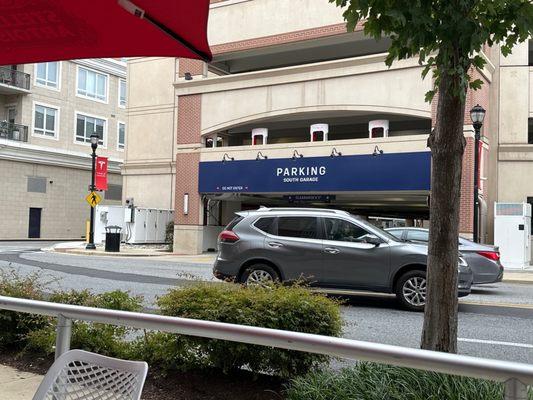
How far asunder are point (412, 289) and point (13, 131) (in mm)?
37832

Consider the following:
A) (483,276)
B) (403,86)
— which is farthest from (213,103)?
(483,276)

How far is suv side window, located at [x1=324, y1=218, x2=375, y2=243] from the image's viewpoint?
1063cm

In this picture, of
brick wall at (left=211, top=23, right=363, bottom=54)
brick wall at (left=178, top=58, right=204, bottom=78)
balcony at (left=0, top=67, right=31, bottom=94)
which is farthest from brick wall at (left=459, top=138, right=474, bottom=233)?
balcony at (left=0, top=67, right=31, bottom=94)

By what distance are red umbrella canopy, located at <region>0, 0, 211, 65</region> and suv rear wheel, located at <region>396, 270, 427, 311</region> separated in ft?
26.0

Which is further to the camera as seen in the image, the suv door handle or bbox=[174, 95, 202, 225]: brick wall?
bbox=[174, 95, 202, 225]: brick wall

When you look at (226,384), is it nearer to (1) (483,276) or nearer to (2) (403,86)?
(1) (483,276)

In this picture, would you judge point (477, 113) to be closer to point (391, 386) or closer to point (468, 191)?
point (468, 191)

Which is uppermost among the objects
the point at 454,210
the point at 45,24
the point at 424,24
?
the point at 424,24

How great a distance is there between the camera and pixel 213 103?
91.4 feet

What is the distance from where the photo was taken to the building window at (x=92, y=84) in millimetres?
46000

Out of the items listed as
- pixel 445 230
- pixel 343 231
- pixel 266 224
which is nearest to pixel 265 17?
pixel 266 224

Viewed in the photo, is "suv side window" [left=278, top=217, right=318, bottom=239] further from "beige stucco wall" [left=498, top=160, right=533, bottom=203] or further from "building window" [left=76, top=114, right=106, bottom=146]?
"building window" [left=76, top=114, right=106, bottom=146]

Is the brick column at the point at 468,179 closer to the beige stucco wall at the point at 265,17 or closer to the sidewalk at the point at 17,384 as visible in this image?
the beige stucco wall at the point at 265,17

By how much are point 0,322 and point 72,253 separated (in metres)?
21.0
